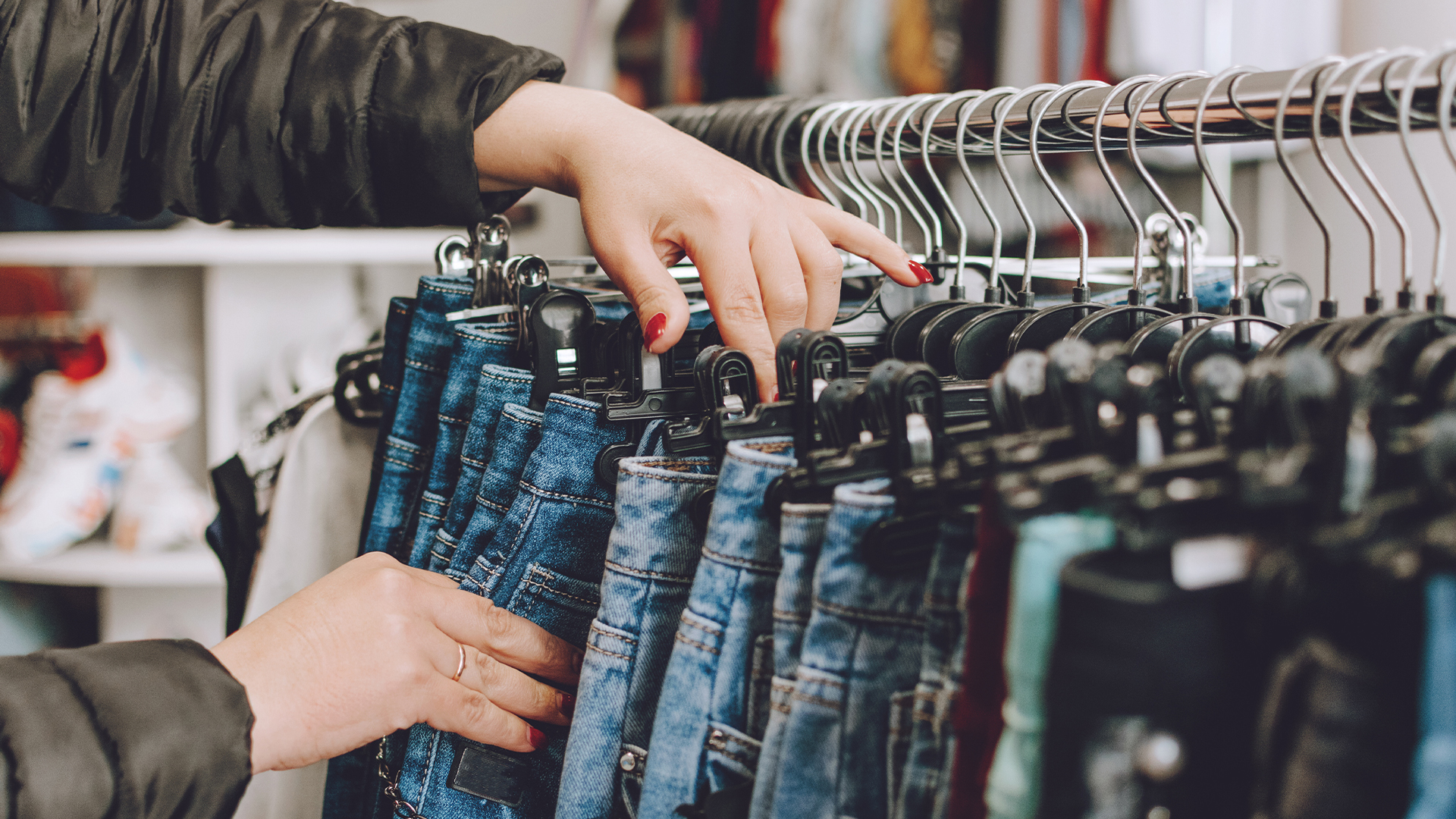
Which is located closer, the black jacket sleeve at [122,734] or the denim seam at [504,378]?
the black jacket sleeve at [122,734]

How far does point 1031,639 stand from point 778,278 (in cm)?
35

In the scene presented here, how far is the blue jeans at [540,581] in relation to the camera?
61cm

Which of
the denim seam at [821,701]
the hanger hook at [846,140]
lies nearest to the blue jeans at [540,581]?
the denim seam at [821,701]

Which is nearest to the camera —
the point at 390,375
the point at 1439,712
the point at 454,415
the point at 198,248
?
the point at 1439,712

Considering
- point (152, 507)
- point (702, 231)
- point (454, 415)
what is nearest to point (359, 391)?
point (454, 415)

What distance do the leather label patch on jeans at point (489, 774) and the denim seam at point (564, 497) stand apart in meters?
0.17

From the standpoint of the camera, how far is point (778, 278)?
639 millimetres

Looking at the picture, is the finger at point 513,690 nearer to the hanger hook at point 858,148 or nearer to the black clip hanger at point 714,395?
the black clip hanger at point 714,395

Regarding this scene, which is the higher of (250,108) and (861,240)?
(250,108)

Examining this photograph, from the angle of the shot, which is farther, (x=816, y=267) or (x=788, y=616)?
(x=816, y=267)

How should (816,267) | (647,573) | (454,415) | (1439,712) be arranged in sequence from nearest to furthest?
(1439,712) < (647,573) < (816,267) < (454,415)

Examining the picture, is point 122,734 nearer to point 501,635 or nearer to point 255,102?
point 501,635

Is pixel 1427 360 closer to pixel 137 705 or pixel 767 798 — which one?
pixel 767 798

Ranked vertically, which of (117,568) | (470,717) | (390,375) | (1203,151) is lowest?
(117,568)
